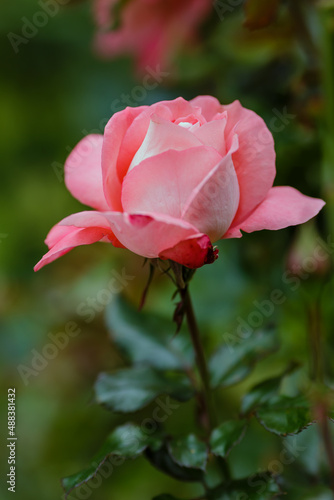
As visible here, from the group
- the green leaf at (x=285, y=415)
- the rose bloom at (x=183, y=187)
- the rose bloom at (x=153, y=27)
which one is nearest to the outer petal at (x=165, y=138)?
the rose bloom at (x=183, y=187)

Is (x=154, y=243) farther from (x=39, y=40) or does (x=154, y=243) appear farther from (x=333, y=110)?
(x=39, y=40)

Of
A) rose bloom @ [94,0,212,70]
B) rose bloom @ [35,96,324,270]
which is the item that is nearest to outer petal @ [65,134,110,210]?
rose bloom @ [35,96,324,270]

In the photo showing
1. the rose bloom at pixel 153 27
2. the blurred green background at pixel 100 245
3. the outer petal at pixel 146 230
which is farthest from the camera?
the rose bloom at pixel 153 27

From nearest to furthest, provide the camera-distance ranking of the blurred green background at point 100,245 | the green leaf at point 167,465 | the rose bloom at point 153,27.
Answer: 1. the green leaf at point 167,465
2. the blurred green background at point 100,245
3. the rose bloom at point 153,27

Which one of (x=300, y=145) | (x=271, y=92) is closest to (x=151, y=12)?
(x=271, y=92)

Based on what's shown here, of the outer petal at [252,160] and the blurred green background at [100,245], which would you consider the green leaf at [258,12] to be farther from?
the outer petal at [252,160]

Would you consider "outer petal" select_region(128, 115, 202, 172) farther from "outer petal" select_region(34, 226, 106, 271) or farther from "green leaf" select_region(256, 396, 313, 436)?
"green leaf" select_region(256, 396, 313, 436)

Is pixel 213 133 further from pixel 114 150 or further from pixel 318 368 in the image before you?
pixel 318 368
